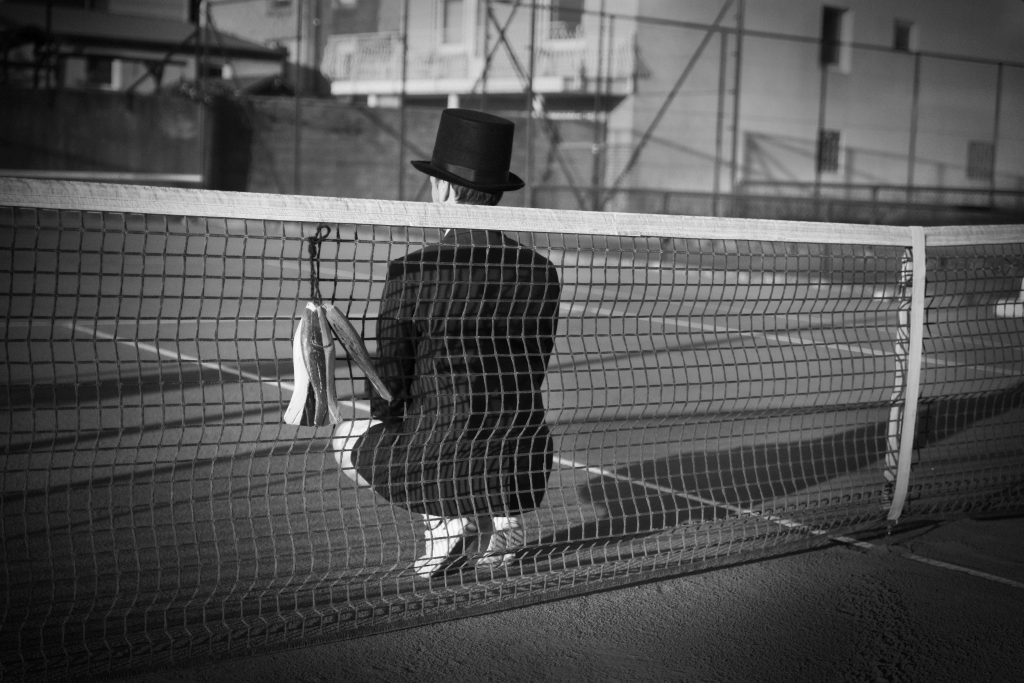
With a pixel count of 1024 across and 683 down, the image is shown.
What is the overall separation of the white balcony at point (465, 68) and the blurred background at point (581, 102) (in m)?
0.07

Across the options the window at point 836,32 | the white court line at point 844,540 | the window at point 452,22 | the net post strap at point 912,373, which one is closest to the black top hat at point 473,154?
the white court line at point 844,540

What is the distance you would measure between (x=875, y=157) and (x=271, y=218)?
31.9 metres

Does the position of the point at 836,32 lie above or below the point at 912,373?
above

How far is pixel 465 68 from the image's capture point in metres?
32.9

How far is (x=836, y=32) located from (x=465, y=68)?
11.1 m

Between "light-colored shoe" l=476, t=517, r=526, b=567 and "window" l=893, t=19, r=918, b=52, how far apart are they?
3487 cm

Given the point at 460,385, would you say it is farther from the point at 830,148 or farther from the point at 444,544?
the point at 830,148

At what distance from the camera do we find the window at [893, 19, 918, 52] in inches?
1406

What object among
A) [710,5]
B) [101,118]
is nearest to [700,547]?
[101,118]

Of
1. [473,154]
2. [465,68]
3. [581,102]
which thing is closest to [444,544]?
[473,154]

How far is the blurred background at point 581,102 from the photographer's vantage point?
2402cm

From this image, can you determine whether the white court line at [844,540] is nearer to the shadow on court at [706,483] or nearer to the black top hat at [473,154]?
the shadow on court at [706,483]

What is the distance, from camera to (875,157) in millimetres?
33031

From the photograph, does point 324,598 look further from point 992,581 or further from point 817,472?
point 817,472
